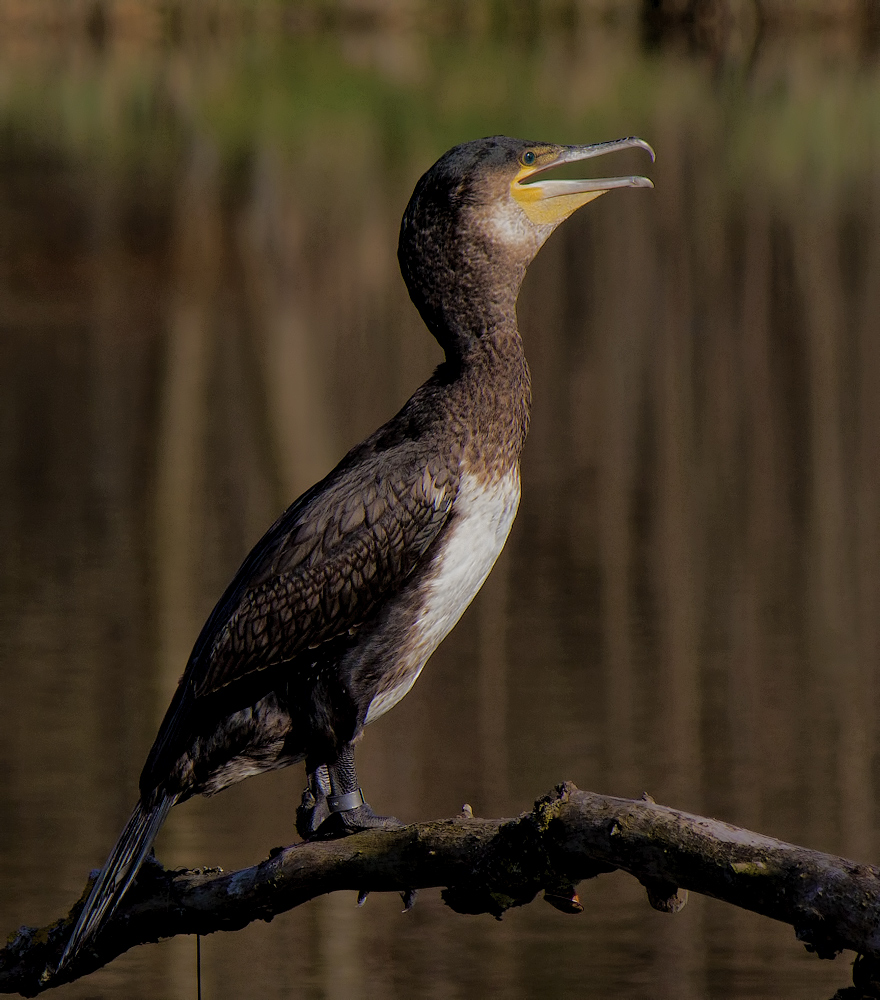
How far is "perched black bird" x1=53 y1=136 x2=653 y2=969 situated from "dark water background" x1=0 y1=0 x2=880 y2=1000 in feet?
6.75

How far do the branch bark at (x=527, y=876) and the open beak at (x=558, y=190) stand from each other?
4.69 ft

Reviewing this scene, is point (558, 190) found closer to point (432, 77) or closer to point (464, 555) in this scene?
point (464, 555)

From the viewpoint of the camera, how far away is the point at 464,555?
4.36 metres

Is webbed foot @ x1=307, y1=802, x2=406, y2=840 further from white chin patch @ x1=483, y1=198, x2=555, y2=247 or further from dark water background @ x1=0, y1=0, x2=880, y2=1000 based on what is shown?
dark water background @ x1=0, y1=0, x2=880, y2=1000

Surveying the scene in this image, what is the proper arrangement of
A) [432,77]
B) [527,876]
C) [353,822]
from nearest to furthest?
[527,876] < [353,822] < [432,77]

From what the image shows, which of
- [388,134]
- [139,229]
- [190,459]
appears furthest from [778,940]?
[388,134]

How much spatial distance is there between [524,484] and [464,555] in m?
8.68

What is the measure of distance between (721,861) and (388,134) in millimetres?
28668

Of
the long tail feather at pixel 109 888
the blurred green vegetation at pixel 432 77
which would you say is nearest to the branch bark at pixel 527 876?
the long tail feather at pixel 109 888

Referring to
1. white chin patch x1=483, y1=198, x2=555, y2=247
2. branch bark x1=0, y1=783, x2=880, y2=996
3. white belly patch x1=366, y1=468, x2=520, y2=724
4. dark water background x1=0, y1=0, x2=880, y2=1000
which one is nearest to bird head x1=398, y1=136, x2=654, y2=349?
white chin patch x1=483, y1=198, x2=555, y2=247

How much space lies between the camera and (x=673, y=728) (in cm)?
876

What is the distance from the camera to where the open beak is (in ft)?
15.0

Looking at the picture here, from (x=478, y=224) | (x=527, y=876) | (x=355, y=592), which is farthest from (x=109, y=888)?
(x=478, y=224)

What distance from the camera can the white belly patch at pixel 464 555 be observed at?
171 inches
